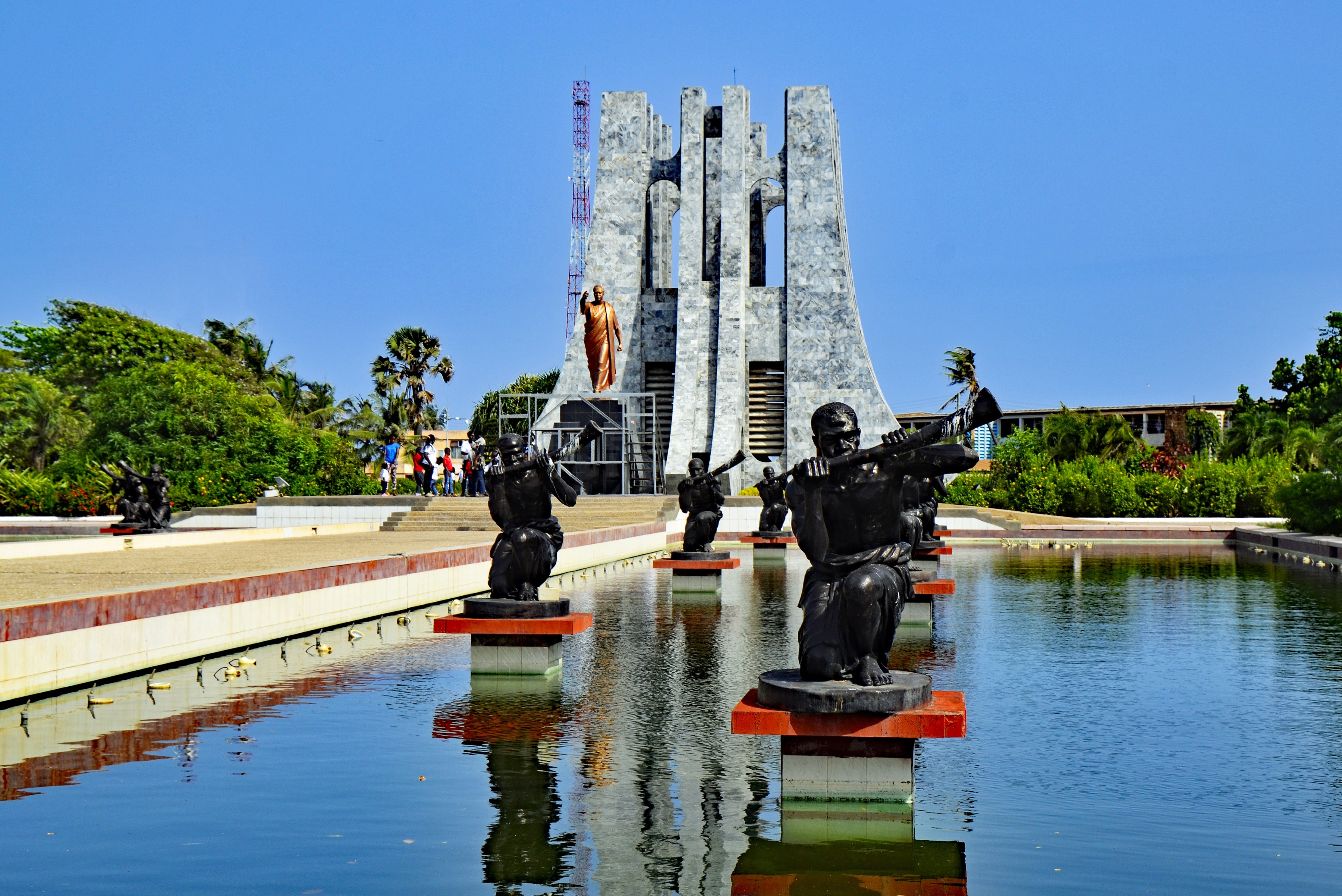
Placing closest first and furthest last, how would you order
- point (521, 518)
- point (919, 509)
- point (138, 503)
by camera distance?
point (521, 518)
point (919, 509)
point (138, 503)

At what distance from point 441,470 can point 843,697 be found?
92.8 feet

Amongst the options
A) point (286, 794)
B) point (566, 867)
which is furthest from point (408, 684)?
point (566, 867)

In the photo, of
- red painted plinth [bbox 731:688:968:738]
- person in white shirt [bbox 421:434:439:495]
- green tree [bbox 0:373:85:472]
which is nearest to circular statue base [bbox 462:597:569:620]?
red painted plinth [bbox 731:688:968:738]

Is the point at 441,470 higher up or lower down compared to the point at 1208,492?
higher up

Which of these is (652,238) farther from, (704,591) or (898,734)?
(898,734)

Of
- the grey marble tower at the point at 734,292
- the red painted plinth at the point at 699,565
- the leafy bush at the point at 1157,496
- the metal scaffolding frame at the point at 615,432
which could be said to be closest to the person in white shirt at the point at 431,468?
the metal scaffolding frame at the point at 615,432

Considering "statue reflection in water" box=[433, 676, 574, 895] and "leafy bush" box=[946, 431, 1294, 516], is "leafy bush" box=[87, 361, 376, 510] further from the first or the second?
"statue reflection in water" box=[433, 676, 574, 895]

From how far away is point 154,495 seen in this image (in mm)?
25062

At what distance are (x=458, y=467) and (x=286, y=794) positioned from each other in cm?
4664

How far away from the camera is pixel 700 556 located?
53.3 feet

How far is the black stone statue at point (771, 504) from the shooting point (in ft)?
55.1

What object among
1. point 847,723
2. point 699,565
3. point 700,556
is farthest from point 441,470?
point 847,723

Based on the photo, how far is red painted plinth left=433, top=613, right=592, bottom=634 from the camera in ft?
29.7

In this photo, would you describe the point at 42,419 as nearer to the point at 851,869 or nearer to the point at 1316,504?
the point at 1316,504
